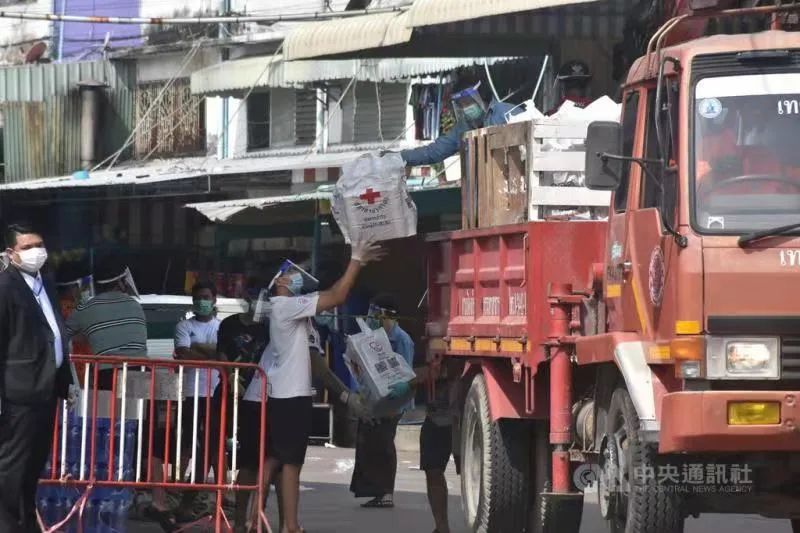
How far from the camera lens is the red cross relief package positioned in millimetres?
11789

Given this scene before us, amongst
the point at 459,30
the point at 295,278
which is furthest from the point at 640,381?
the point at 459,30

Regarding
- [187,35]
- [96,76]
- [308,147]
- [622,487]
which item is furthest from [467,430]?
[96,76]

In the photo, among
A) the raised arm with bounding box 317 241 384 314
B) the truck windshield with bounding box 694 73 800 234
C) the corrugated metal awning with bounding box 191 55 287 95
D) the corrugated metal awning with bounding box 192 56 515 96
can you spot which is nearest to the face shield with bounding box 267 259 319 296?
the raised arm with bounding box 317 241 384 314

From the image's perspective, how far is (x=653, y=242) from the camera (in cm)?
880

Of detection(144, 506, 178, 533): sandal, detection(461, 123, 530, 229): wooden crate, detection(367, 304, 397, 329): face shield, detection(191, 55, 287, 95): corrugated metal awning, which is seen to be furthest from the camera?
detection(191, 55, 287, 95): corrugated metal awning

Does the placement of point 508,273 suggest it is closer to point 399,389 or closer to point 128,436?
point 399,389

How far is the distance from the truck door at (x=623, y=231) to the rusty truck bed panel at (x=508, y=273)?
0.96m

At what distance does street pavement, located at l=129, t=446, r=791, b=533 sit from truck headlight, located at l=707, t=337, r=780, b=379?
197 inches

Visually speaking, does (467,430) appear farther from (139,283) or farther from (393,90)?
(139,283)

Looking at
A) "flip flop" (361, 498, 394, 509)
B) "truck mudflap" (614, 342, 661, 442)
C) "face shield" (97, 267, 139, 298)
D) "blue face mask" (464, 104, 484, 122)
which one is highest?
"blue face mask" (464, 104, 484, 122)

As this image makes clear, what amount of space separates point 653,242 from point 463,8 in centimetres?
845

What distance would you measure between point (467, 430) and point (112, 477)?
2.68m

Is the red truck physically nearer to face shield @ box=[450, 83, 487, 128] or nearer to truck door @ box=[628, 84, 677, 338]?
truck door @ box=[628, 84, 677, 338]

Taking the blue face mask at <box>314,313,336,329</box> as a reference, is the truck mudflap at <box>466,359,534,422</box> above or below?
below
